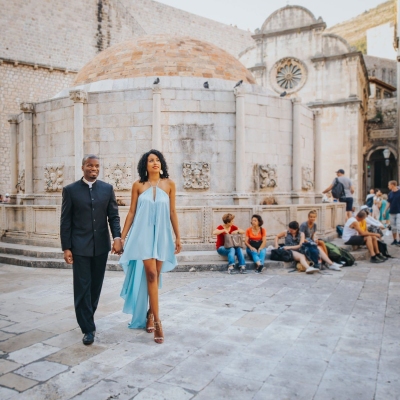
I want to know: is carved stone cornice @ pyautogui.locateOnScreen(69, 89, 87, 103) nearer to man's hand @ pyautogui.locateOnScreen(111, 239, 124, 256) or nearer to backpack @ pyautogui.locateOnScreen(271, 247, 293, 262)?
backpack @ pyautogui.locateOnScreen(271, 247, 293, 262)

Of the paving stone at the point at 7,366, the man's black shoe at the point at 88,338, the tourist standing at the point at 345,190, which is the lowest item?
the paving stone at the point at 7,366

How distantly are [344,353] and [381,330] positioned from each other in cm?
92

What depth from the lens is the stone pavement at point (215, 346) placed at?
305cm

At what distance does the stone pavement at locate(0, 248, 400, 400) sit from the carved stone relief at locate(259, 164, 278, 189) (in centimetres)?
415

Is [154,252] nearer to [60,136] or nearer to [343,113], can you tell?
[60,136]

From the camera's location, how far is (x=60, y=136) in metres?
10.3

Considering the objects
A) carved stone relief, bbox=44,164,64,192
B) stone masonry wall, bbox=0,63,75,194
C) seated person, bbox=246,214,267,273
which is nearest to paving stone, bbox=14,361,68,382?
seated person, bbox=246,214,267,273

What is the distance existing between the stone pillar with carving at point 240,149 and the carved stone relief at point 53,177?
4.37 m

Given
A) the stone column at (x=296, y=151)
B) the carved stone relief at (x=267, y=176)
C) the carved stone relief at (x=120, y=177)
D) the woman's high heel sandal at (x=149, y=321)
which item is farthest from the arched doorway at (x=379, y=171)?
the woman's high heel sandal at (x=149, y=321)

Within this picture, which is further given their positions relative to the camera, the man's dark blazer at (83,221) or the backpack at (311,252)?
the backpack at (311,252)

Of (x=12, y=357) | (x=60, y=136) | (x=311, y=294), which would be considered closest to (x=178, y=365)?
(x=12, y=357)

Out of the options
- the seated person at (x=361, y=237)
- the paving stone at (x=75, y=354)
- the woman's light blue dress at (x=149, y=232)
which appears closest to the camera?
the paving stone at (x=75, y=354)

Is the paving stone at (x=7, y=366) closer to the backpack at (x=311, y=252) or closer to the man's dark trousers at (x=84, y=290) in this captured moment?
the man's dark trousers at (x=84, y=290)

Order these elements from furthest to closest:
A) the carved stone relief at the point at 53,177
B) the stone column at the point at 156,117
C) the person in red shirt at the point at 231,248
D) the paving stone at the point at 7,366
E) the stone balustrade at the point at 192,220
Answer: the carved stone relief at the point at 53,177, the stone column at the point at 156,117, the stone balustrade at the point at 192,220, the person in red shirt at the point at 231,248, the paving stone at the point at 7,366
